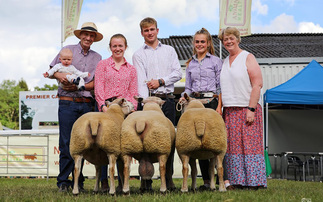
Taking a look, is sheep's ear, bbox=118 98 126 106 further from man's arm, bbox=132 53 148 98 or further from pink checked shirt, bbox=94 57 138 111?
man's arm, bbox=132 53 148 98

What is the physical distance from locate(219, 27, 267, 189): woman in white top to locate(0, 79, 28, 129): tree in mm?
53311

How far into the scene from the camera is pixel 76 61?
5.66 metres

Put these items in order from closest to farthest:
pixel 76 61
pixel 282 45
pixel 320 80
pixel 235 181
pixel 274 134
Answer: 1. pixel 235 181
2. pixel 76 61
3. pixel 320 80
4. pixel 274 134
5. pixel 282 45

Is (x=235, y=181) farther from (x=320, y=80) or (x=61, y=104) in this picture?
(x=320, y=80)

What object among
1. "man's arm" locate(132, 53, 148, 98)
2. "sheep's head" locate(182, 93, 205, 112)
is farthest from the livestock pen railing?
"sheep's head" locate(182, 93, 205, 112)

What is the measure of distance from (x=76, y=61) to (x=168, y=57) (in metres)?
1.40

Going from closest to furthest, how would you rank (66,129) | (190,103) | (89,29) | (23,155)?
(190,103), (66,129), (89,29), (23,155)

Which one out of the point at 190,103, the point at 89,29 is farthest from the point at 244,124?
the point at 89,29

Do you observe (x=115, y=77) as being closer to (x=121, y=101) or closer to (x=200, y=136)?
(x=121, y=101)

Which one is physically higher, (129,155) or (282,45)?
(282,45)

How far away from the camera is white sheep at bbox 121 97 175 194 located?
14.1 feet

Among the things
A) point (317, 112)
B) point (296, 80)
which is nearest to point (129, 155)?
point (296, 80)

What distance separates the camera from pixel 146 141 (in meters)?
4.29

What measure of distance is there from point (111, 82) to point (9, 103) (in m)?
62.4
